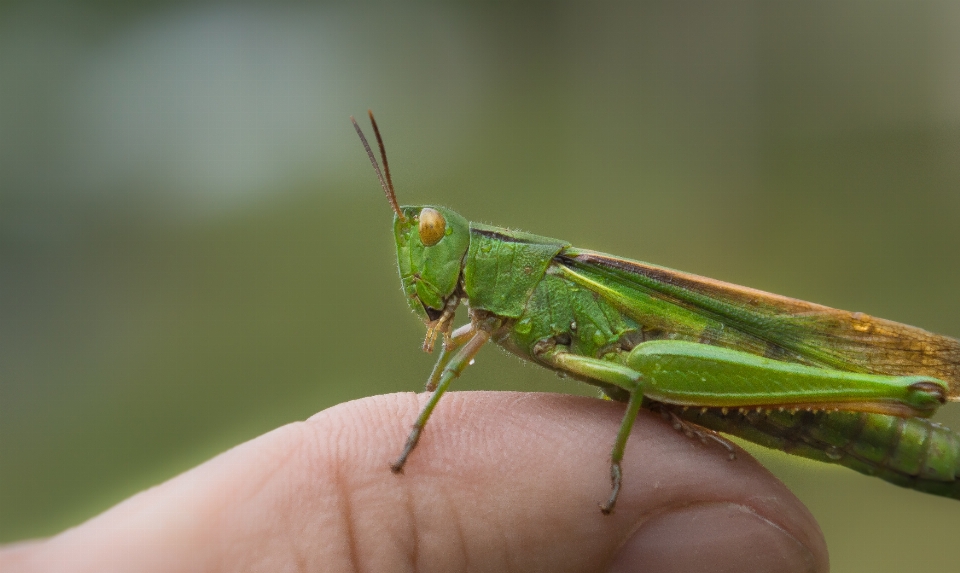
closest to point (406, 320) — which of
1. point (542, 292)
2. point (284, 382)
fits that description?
point (284, 382)

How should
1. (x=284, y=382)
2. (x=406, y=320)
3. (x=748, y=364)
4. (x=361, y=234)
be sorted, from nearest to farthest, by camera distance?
(x=748, y=364) → (x=406, y=320) → (x=284, y=382) → (x=361, y=234)

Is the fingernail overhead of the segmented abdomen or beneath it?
beneath

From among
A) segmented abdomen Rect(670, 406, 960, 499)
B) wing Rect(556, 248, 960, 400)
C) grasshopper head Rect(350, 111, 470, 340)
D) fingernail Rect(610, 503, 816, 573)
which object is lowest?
fingernail Rect(610, 503, 816, 573)

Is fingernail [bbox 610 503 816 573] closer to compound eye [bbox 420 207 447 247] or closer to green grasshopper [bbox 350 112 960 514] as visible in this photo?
green grasshopper [bbox 350 112 960 514]

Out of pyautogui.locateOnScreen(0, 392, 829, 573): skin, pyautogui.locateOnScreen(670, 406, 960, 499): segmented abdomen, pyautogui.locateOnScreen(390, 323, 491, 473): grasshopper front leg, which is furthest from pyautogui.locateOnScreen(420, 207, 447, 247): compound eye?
pyautogui.locateOnScreen(670, 406, 960, 499): segmented abdomen

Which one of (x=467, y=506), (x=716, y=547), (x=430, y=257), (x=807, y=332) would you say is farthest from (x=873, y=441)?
(x=430, y=257)

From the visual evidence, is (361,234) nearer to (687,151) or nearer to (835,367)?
(687,151)
